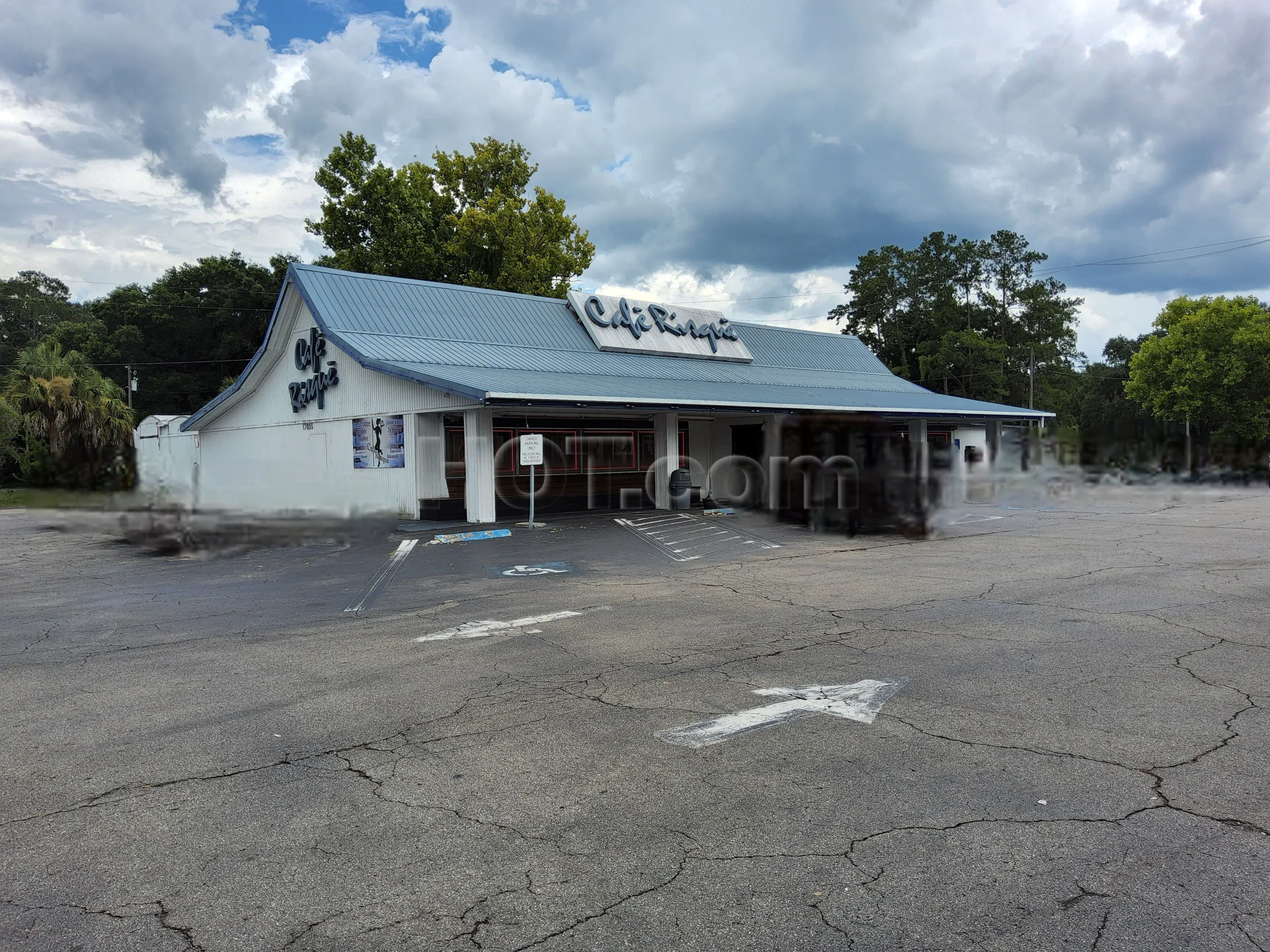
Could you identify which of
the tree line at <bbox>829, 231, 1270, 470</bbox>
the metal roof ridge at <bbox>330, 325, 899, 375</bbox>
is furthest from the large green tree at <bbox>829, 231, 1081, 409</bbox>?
the metal roof ridge at <bbox>330, 325, 899, 375</bbox>

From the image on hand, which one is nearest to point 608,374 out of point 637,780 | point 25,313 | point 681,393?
point 681,393

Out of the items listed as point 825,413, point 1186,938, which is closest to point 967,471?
point 825,413

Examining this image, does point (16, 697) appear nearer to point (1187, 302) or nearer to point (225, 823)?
point (225, 823)

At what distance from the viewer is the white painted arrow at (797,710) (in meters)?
5.21

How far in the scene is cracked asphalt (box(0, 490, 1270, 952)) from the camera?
10.6 feet

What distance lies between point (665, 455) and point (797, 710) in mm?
17533

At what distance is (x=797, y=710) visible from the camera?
222 inches

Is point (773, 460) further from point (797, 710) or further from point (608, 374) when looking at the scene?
point (797, 710)

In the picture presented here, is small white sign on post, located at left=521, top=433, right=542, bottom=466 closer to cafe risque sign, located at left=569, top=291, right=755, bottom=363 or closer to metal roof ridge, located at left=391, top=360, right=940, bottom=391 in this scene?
metal roof ridge, located at left=391, top=360, right=940, bottom=391

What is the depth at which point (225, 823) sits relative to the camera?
409 centimetres

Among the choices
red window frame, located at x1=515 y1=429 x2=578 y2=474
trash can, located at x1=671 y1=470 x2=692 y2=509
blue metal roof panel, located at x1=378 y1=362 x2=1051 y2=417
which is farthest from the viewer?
trash can, located at x1=671 y1=470 x2=692 y2=509

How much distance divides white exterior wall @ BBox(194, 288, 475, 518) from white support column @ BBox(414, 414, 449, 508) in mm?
105

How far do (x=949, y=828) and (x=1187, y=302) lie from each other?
6558cm

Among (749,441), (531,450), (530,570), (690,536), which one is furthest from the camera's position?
(749,441)
